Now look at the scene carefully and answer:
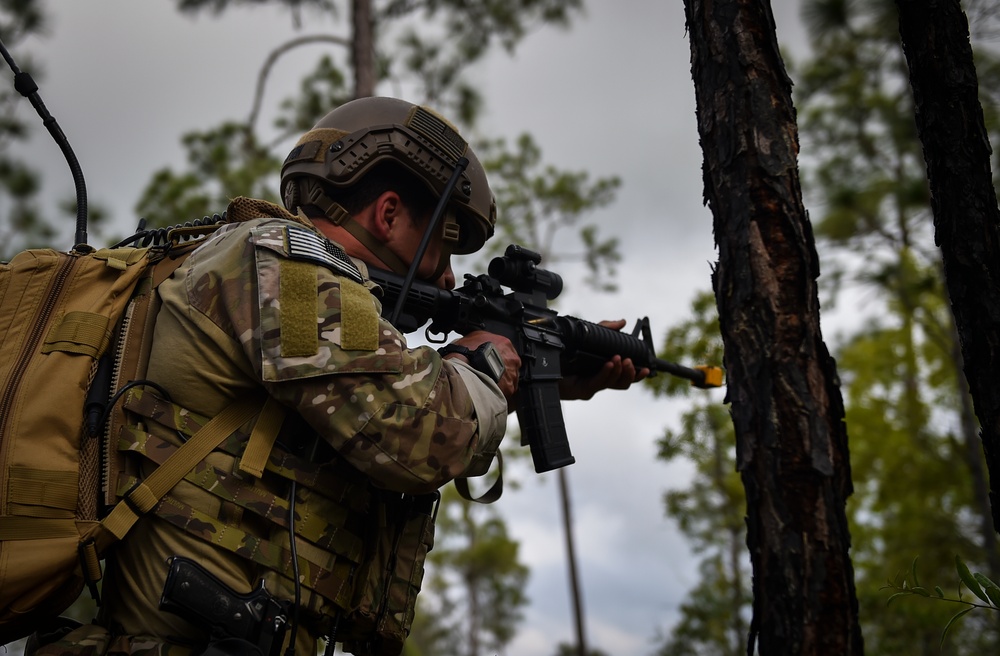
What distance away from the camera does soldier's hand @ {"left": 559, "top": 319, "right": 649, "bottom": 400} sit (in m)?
4.09

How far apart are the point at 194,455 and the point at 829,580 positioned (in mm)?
1663

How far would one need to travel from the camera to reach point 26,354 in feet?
7.63

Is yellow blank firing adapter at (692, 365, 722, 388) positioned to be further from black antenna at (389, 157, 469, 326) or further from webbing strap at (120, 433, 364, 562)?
webbing strap at (120, 433, 364, 562)

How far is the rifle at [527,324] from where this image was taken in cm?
322

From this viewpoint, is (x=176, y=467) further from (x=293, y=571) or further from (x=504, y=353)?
(x=504, y=353)

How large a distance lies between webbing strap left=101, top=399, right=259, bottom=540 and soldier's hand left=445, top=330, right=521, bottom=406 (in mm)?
897

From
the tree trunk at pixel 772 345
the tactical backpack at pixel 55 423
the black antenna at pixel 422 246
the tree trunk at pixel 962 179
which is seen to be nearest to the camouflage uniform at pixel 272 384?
the tactical backpack at pixel 55 423

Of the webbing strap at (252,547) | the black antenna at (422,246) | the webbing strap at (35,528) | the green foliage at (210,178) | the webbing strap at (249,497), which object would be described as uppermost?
the green foliage at (210,178)

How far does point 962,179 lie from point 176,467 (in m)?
2.37

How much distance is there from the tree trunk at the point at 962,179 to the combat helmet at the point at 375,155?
1560mm

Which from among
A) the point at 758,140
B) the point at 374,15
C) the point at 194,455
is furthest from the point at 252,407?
the point at 374,15

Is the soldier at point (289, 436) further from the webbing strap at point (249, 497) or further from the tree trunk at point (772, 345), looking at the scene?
the tree trunk at point (772, 345)

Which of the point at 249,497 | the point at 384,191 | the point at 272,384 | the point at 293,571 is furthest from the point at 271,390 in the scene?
the point at 384,191

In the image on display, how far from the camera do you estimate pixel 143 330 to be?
2.49 metres
